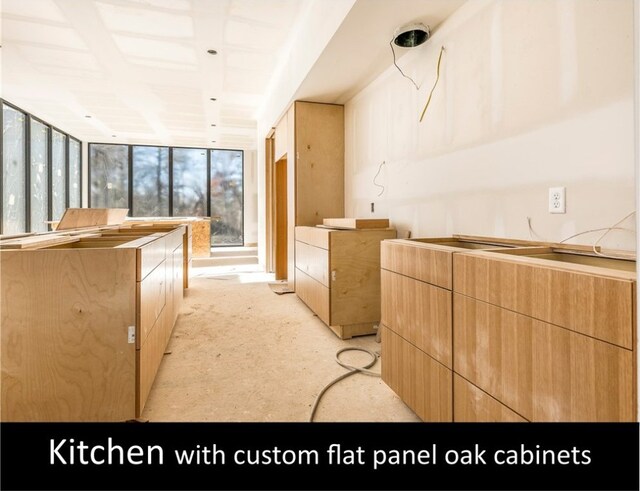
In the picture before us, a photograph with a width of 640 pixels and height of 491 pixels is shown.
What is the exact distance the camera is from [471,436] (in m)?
1.21

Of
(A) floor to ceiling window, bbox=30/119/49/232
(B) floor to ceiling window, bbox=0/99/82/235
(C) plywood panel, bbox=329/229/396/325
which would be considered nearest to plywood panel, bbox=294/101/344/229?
(C) plywood panel, bbox=329/229/396/325

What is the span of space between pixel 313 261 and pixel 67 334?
2.15m

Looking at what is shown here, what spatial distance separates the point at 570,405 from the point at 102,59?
16.4 feet

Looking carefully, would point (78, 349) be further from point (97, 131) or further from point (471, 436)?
point (97, 131)

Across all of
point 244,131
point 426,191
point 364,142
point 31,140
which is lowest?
point 426,191

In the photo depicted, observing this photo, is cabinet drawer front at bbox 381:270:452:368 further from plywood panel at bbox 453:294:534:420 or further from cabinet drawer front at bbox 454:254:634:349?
cabinet drawer front at bbox 454:254:634:349

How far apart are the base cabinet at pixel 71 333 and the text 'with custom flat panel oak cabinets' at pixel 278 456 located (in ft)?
1.31

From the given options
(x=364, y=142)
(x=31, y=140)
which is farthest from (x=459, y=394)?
(x=31, y=140)

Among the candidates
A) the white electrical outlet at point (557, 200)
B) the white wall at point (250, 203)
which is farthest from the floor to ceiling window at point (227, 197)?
the white electrical outlet at point (557, 200)

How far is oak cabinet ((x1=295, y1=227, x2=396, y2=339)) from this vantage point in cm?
288

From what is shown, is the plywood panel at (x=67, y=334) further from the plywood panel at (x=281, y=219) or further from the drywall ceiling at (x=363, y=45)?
the plywood panel at (x=281, y=219)

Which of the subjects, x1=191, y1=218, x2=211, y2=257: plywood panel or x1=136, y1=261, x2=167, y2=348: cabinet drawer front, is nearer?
x1=136, y1=261, x2=167, y2=348: cabinet drawer front

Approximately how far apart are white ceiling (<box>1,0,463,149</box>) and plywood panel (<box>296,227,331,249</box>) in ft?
4.74
